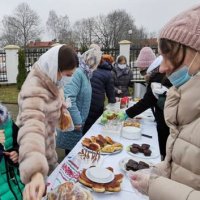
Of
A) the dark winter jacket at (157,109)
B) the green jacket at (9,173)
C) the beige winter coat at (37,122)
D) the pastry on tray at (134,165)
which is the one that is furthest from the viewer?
the dark winter jacket at (157,109)

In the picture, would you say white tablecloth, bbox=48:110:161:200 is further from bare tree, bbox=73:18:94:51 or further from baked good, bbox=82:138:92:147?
bare tree, bbox=73:18:94:51

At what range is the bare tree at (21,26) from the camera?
3356 centimetres

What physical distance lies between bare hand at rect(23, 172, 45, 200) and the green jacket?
→ 0.25 meters

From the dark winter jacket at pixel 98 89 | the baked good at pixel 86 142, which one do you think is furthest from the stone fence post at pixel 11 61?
the baked good at pixel 86 142

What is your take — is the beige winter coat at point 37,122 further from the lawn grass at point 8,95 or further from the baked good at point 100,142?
the lawn grass at point 8,95

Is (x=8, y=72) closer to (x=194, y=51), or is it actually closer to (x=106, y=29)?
(x=194, y=51)

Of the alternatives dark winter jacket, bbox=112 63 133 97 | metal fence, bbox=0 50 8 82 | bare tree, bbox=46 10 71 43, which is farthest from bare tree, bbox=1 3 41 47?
dark winter jacket, bbox=112 63 133 97

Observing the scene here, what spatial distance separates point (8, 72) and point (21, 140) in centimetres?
1125

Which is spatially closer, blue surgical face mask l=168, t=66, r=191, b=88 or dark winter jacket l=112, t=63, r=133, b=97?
blue surgical face mask l=168, t=66, r=191, b=88

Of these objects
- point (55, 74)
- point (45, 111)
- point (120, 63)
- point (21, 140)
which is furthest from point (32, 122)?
point (120, 63)

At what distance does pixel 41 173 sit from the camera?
126 centimetres

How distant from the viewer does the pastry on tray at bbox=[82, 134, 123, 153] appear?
210 centimetres

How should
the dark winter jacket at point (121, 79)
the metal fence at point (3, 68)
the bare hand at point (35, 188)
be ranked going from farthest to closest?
the metal fence at point (3, 68) → the dark winter jacket at point (121, 79) → the bare hand at point (35, 188)

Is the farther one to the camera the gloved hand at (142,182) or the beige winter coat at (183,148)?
the gloved hand at (142,182)
